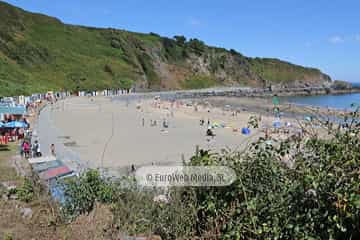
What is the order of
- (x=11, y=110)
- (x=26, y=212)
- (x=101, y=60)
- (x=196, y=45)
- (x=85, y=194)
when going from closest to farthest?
1. (x=85, y=194)
2. (x=26, y=212)
3. (x=11, y=110)
4. (x=101, y=60)
5. (x=196, y=45)

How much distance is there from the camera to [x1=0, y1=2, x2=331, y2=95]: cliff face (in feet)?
215

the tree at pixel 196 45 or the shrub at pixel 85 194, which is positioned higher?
the tree at pixel 196 45

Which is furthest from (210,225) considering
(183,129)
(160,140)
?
(183,129)

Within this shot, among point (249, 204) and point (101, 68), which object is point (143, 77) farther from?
point (249, 204)

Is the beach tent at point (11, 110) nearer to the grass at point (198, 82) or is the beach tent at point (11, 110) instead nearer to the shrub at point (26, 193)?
the shrub at point (26, 193)

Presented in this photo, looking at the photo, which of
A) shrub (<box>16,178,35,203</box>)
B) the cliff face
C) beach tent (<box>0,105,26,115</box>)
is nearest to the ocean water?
the cliff face

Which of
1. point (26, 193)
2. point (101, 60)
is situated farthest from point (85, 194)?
point (101, 60)

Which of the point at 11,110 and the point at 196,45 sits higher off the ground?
the point at 196,45

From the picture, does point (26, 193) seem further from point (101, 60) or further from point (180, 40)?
point (180, 40)

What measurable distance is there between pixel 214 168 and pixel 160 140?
18912mm

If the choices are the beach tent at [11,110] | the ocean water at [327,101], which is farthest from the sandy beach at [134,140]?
the ocean water at [327,101]

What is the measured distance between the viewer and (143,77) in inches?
3602

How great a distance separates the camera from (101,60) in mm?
87750

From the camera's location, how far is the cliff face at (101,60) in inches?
2576
